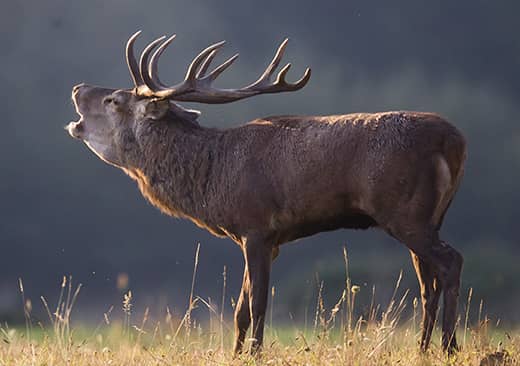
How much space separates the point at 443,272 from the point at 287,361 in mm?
1605

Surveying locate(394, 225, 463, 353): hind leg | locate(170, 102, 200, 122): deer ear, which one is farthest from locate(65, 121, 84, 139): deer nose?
locate(394, 225, 463, 353): hind leg

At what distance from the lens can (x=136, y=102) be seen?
30.3 ft

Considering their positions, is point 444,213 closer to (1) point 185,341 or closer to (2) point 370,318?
(2) point 370,318

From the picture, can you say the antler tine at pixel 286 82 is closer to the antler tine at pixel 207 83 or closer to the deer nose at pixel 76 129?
the antler tine at pixel 207 83

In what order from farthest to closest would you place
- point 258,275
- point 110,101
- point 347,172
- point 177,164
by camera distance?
point 110,101, point 177,164, point 258,275, point 347,172

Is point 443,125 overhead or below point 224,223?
overhead

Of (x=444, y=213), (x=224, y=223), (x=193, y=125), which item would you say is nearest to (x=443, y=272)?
(x=444, y=213)

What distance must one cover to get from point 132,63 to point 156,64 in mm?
316

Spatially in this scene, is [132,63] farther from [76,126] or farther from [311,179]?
[311,179]

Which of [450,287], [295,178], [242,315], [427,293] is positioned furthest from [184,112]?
[450,287]

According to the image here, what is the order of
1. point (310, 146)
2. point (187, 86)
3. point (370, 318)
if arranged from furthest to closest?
point (187, 86) → point (310, 146) → point (370, 318)

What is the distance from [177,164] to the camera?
355 inches

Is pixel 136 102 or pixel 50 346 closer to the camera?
pixel 50 346

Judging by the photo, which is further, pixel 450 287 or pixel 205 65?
pixel 205 65
